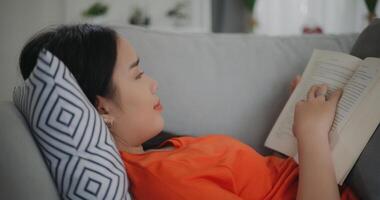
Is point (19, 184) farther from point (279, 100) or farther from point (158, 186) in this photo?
point (279, 100)

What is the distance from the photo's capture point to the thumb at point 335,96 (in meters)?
0.88

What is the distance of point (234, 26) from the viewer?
8.71 feet

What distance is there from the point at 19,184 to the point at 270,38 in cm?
91

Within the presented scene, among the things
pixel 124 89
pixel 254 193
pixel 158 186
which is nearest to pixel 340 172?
pixel 254 193

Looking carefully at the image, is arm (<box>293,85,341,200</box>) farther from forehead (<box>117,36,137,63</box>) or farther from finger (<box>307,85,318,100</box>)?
forehead (<box>117,36,137,63</box>)

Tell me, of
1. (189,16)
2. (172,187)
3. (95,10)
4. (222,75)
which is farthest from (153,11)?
(172,187)

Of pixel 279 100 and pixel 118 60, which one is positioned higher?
pixel 118 60

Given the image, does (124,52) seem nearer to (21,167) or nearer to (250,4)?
(21,167)

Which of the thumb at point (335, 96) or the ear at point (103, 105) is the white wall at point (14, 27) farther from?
the thumb at point (335, 96)

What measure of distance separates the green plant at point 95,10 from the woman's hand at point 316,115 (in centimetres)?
162

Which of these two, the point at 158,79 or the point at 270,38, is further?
the point at 270,38

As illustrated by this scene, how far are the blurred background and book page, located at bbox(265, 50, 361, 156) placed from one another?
1385mm

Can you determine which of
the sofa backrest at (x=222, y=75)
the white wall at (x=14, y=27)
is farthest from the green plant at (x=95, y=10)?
the sofa backrest at (x=222, y=75)

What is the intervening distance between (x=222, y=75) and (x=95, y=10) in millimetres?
1297
